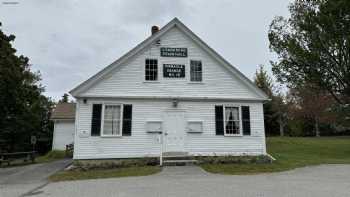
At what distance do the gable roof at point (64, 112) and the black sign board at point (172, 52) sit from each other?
36.6ft

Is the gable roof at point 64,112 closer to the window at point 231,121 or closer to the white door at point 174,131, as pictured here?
the white door at point 174,131

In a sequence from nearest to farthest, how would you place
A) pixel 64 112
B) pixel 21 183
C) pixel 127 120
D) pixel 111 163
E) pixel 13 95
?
pixel 21 183, pixel 111 163, pixel 127 120, pixel 13 95, pixel 64 112

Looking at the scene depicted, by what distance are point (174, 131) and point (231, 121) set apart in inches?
116

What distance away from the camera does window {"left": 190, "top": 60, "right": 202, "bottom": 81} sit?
1323 cm

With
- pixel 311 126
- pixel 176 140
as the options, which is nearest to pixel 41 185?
pixel 176 140

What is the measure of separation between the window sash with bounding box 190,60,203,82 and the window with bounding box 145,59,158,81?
1836 millimetres

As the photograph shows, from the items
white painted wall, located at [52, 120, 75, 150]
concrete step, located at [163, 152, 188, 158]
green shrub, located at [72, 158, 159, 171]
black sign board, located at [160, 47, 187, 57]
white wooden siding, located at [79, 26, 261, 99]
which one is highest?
black sign board, located at [160, 47, 187, 57]

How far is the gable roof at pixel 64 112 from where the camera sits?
67.3ft

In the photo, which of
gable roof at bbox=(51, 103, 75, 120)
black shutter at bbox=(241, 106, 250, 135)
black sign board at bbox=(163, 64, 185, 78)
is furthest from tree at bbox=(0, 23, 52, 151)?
black shutter at bbox=(241, 106, 250, 135)

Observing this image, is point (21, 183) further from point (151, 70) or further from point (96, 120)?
point (151, 70)

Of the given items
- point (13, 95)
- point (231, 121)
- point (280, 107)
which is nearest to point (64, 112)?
point (13, 95)

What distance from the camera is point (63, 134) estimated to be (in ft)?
67.7

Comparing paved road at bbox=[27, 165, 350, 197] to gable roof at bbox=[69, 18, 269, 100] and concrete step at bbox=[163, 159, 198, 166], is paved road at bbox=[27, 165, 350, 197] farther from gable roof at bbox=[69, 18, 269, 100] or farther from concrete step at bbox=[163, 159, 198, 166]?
gable roof at bbox=[69, 18, 269, 100]

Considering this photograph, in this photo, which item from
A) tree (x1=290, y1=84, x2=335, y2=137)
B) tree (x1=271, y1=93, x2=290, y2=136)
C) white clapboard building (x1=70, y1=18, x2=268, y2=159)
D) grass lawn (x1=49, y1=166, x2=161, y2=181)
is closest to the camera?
grass lawn (x1=49, y1=166, x2=161, y2=181)
